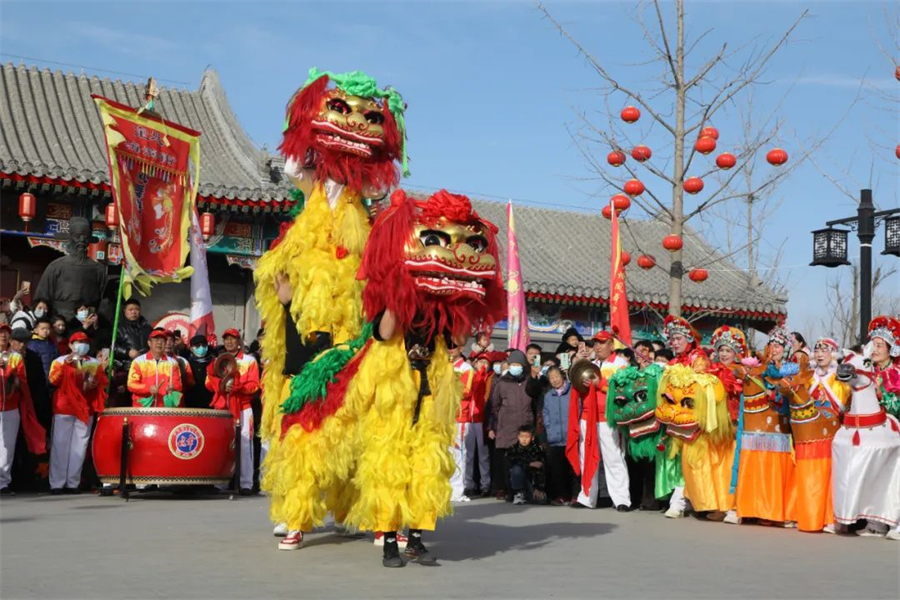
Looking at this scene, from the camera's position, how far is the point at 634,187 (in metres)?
15.0

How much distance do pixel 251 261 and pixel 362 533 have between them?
10472 mm

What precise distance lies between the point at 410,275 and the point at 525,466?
5.46m

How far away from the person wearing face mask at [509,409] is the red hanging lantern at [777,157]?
500 centimetres

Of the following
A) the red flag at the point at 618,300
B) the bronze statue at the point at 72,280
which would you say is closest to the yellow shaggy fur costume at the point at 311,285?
the bronze statue at the point at 72,280

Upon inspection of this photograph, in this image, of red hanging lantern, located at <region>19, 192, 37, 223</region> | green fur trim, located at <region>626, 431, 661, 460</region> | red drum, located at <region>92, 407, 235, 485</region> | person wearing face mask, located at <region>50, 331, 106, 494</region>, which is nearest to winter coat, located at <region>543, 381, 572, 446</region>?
green fur trim, located at <region>626, 431, 661, 460</region>

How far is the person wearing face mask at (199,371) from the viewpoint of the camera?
457 inches

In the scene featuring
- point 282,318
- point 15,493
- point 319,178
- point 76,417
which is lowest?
point 15,493

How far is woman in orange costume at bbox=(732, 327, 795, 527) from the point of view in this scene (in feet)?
30.8

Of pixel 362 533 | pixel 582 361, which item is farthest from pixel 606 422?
pixel 362 533

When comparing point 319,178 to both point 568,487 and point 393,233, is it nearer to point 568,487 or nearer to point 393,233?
point 393,233

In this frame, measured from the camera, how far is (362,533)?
7965mm

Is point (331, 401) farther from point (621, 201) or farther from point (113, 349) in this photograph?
point (621, 201)

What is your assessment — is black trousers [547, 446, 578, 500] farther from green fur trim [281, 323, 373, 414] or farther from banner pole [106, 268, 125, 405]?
green fur trim [281, 323, 373, 414]

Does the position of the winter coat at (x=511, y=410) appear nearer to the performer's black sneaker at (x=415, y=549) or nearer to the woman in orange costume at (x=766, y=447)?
the woman in orange costume at (x=766, y=447)
